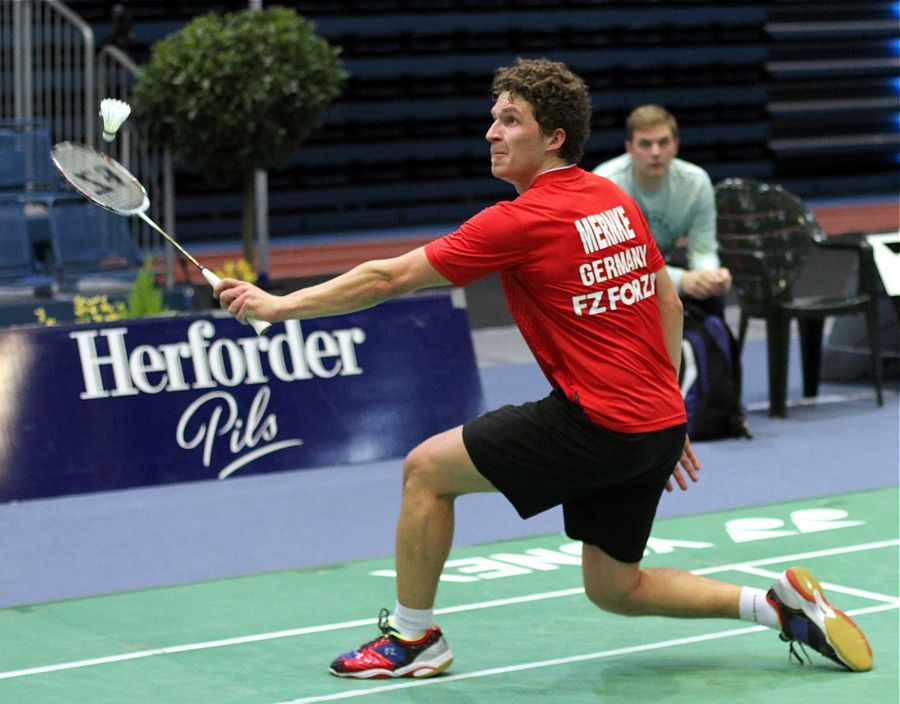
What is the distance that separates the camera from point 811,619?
401cm

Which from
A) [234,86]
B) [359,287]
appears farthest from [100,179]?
[234,86]

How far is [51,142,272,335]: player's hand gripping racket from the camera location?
4211 mm

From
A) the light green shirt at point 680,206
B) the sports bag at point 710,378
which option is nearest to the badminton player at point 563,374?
the light green shirt at point 680,206

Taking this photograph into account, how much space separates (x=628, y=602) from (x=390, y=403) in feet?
9.41

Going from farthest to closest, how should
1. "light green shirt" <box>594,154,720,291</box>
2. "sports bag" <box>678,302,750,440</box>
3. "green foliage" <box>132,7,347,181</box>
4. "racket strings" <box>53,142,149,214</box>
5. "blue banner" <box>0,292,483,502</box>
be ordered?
"green foliage" <box>132,7,347,181</box> → "sports bag" <box>678,302,750,440</box> → "light green shirt" <box>594,154,720,291</box> → "blue banner" <box>0,292,483,502</box> → "racket strings" <box>53,142,149,214</box>

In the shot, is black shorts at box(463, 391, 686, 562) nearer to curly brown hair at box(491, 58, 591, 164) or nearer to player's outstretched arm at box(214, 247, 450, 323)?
player's outstretched arm at box(214, 247, 450, 323)

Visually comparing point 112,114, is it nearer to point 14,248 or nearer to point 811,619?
point 811,619

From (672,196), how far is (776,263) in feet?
3.46

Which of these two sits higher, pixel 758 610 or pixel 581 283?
pixel 581 283

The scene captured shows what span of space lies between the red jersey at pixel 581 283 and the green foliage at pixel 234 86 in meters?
6.22

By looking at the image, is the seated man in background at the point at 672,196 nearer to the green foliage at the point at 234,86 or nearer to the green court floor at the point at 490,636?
the green court floor at the point at 490,636

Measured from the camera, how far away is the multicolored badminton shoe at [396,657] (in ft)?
13.2

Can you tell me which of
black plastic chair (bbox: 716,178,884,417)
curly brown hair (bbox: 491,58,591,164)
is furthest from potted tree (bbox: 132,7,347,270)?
curly brown hair (bbox: 491,58,591,164)

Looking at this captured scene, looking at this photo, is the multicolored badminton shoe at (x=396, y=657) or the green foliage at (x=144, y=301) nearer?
the multicolored badminton shoe at (x=396, y=657)
